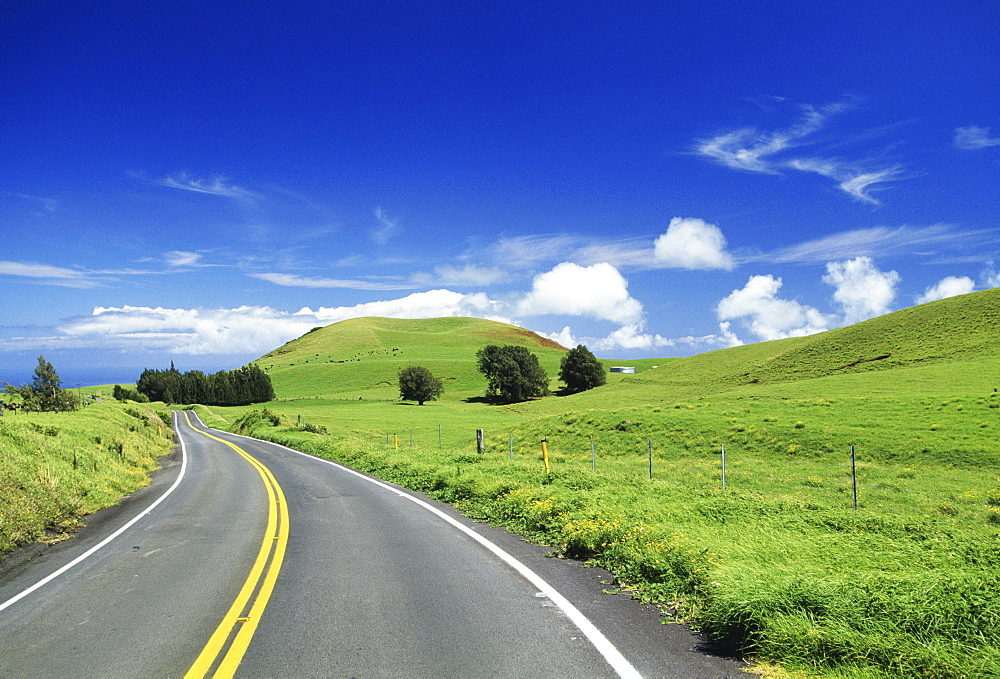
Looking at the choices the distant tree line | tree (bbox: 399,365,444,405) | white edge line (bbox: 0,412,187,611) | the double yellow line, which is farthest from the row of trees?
the double yellow line

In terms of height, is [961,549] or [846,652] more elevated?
[846,652]

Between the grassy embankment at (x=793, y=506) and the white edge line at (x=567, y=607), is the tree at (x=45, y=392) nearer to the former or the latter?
the grassy embankment at (x=793, y=506)

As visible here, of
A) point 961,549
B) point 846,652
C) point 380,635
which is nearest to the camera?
point 846,652

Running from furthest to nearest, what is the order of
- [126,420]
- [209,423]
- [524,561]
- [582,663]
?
[209,423]
[126,420]
[524,561]
[582,663]

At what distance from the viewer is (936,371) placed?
4966 cm

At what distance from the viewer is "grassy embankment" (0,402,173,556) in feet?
37.8

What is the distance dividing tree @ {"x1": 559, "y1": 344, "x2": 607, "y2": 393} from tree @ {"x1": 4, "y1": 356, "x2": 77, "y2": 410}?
76435 mm

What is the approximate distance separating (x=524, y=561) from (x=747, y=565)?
314 cm

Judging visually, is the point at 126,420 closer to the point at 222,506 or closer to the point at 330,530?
the point at 222,506

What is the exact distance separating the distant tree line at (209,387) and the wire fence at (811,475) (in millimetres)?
112510

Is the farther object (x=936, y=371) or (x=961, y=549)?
(x=936, y=371)

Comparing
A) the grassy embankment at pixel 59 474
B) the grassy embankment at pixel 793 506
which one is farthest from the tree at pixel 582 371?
the grassy embankment at pixel 59 474

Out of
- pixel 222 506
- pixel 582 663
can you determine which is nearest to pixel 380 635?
pixel 582 663

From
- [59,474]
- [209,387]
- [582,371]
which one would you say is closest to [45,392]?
[59,474]
